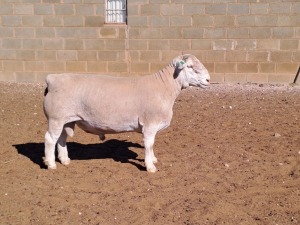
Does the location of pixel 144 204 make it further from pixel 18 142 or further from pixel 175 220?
pixel 18 142

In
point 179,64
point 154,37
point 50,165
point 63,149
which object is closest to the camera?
point 179,64

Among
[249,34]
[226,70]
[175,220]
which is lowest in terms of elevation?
[175,220]

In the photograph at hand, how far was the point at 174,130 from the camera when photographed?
815cm

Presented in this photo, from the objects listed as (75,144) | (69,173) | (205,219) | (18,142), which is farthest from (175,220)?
(18,142)

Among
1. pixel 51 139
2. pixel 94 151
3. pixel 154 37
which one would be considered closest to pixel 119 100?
pixel 51 139

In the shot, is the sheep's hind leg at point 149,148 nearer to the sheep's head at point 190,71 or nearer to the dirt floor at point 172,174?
the dirt floor at point 172,174

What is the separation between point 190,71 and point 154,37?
19.7 feet

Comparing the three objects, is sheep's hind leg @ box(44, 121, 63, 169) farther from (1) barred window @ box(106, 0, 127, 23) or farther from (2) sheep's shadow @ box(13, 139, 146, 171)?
(1) barred window @ box(106, 0, 127, 23)

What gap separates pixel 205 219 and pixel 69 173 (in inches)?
87.1

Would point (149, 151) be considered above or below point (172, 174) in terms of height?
above

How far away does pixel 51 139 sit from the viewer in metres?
5.98

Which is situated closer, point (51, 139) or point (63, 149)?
point (51, 139)

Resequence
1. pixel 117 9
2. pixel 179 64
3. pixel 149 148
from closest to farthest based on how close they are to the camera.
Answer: pixel 179 64
pixel 149 148
pixel 117 9

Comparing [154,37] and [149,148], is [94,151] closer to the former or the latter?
[149,148]
